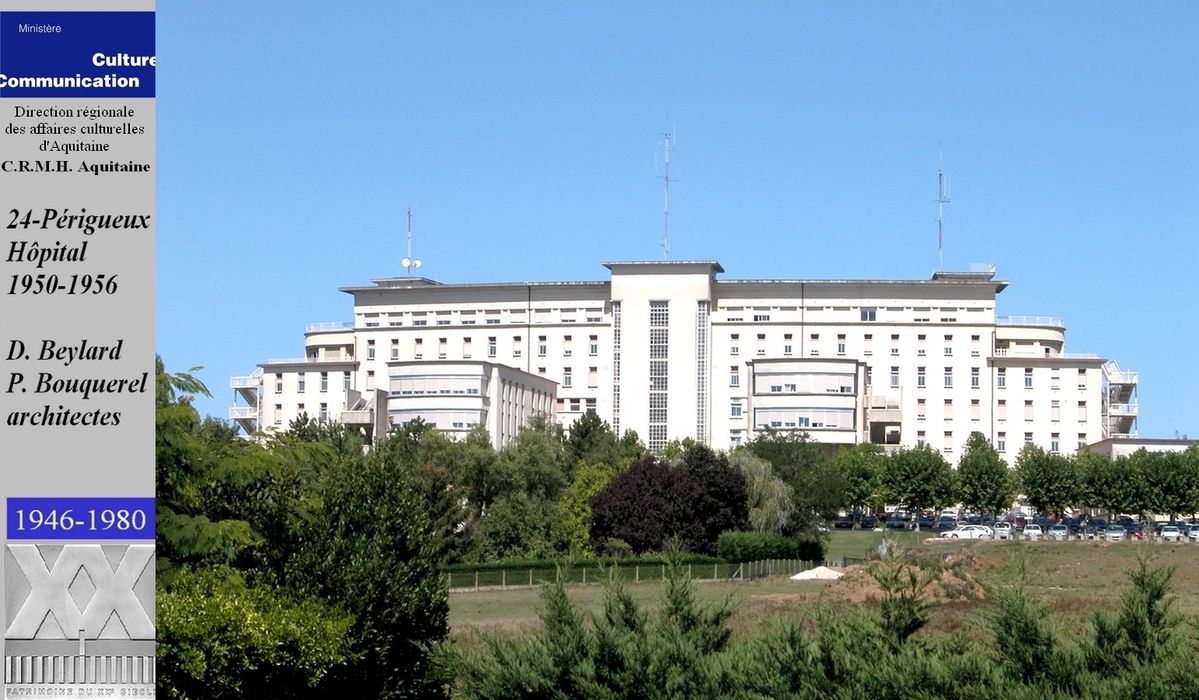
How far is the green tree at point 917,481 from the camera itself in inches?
4195

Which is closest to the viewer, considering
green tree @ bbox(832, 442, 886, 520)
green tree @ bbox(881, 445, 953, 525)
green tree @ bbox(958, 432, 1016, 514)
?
green tree @ bbox(832, 442, 886, 520)

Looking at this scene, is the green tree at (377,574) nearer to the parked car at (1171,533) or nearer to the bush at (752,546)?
the bush at (752,546)

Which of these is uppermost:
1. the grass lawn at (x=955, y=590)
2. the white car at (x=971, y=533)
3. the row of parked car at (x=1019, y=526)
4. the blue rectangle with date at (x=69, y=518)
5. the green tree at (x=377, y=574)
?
the blue rectangle with date at (x=69, y=518)

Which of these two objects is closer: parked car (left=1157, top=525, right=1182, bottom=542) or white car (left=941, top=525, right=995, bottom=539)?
white car (left=941, top=525, right=995, bottom=539)

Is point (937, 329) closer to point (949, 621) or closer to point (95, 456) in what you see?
point (949, 621)

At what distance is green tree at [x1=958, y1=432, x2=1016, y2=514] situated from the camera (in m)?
107

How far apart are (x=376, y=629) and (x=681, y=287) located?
4173 inches

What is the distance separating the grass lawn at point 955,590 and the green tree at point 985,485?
24.1 m

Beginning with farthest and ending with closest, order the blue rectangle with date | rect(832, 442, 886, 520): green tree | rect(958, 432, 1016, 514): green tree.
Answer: rect(958, 432, 1016, 514): green tree, rect(832, 442, 886, 520): green tree, the blue rectangle with date

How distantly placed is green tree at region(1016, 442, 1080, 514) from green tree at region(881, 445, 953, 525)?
528 centimetres

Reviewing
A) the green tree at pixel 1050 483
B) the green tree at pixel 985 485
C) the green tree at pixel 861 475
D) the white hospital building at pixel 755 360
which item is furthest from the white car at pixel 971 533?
the white hospital building at pixel 755 360

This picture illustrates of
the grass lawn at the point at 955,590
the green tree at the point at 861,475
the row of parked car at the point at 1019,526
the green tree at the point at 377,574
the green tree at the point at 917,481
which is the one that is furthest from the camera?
the green tree at the point at 917,481

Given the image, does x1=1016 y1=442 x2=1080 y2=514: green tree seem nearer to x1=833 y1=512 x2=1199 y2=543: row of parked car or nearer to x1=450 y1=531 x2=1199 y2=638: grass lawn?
x1=833 y1=512 x2=1199 y2=543: row of parked car

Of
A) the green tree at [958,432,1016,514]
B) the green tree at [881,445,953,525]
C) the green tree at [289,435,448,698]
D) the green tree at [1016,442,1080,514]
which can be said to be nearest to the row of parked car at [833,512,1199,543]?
the green tree at [958,432,1016,514]
